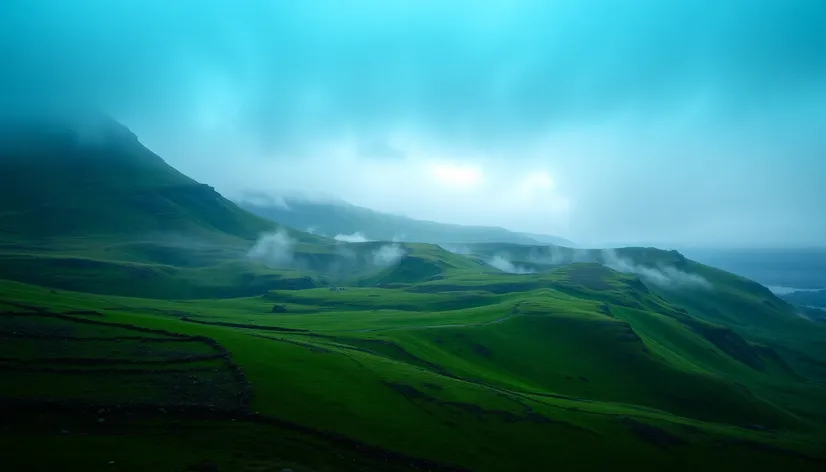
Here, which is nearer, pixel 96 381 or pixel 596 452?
pixel 96 381

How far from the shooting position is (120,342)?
65.7m

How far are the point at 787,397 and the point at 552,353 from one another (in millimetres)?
101898

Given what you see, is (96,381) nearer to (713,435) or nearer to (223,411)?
(223,411)

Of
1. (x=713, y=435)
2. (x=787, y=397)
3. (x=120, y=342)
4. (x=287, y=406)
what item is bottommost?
(x=787, y=397)

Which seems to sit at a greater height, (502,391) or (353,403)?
(353,403)

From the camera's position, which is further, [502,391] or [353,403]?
[502,391]

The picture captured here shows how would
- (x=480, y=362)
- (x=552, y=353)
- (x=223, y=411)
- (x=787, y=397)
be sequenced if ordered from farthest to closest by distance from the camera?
(x=787, y=397)
(x=552, y=353)
(x=480, y=362)
(x=223, y=411)

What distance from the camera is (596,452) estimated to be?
68.6 m

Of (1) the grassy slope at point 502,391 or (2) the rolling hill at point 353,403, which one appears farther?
(1) the grassy slope at point 502,391

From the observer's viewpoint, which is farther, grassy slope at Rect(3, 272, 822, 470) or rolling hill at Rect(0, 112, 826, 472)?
grassy slope at Rect(3, 272, 822, 470)

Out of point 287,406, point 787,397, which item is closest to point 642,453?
point 287,406

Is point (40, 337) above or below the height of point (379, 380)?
above

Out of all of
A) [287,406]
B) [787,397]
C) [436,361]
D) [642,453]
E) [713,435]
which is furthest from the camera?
[787,397]

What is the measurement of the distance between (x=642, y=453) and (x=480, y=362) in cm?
4789
